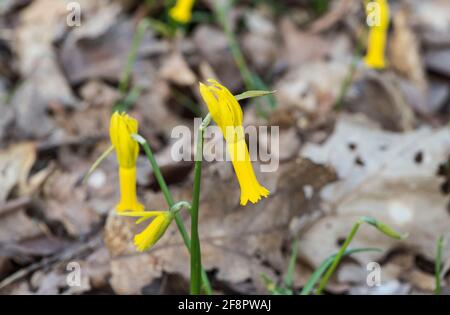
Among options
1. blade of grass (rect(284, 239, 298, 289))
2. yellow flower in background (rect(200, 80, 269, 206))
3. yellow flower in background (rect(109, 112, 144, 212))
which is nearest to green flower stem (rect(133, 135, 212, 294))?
yellow flower in background (rect(109, 112, 144, 212))

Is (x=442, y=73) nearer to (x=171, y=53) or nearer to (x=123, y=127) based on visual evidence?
(x=171, y=53)

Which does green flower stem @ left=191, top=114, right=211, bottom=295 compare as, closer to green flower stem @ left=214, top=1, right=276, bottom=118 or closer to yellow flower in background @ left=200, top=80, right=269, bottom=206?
yellow flower in background @ left=200, top=80, right=269, bottom=206

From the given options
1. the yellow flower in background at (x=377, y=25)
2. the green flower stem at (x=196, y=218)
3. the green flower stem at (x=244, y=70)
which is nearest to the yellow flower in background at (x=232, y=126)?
the green flower stem at (x=196, y=218)

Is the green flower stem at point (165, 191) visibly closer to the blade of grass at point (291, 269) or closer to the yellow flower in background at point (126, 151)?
the yellow flower in background at point (126, 151)
